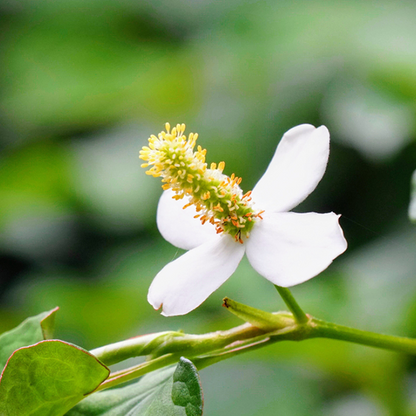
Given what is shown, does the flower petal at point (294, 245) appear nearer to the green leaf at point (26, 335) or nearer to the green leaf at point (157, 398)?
the green leaf at point (157, 398)

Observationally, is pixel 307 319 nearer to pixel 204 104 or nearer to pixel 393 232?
pixel 393 232

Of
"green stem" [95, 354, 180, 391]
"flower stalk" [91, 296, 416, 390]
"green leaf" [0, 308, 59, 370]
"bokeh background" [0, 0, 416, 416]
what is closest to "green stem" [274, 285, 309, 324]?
"flower stalk" [91, 296, 416, 390]

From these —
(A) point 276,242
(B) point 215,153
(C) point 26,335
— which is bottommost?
(B) point 215,153

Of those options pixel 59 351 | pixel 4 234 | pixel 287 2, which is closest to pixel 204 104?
pixel 287 2

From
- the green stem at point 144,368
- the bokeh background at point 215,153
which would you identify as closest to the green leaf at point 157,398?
the green stem at point 144,368

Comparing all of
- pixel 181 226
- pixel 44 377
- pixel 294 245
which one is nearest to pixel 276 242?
pixel 294 245

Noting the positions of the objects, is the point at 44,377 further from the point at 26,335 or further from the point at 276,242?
the point at 276,242

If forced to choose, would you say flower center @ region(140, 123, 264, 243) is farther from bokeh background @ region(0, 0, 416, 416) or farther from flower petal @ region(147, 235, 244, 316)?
bokeh background @ region(0, 0, 416, 416)
